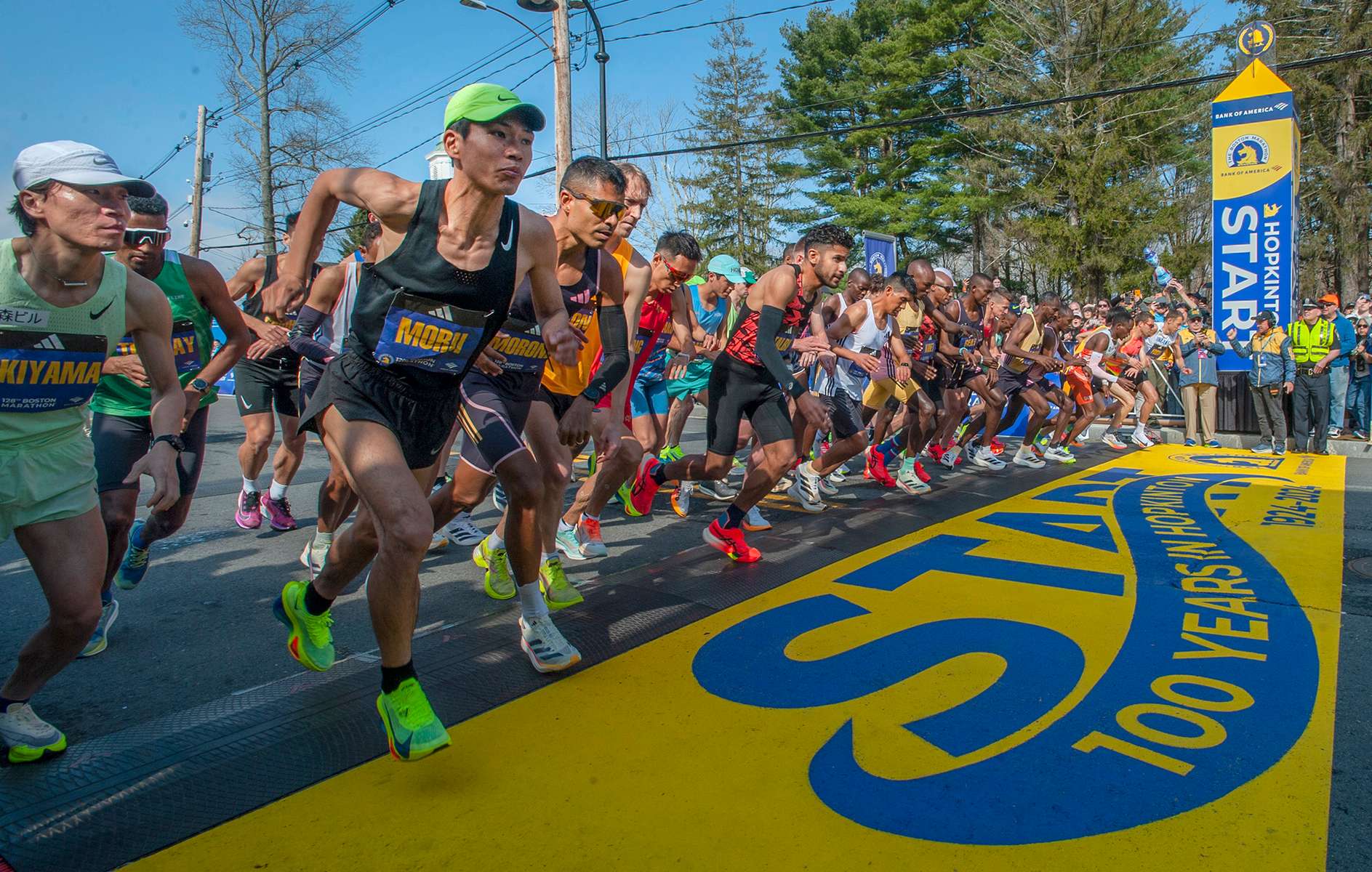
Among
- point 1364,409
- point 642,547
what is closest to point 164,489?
point 642,547

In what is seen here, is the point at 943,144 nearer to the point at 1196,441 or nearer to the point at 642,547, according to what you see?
the point at 1196,441

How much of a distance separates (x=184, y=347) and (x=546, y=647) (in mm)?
2389

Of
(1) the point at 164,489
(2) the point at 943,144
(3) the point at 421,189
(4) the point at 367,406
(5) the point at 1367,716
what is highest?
(2) the point at 943,144

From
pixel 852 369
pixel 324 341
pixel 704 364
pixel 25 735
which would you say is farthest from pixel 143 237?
pixel 704 364

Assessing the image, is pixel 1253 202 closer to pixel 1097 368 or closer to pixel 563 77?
pixel 1097 368

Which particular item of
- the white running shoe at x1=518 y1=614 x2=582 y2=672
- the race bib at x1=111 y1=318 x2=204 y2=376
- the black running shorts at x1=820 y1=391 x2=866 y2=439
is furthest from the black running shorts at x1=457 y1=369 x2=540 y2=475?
the black running shorts at x1=820 y1=391 x2=866 y2=439

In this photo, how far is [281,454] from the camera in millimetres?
6137

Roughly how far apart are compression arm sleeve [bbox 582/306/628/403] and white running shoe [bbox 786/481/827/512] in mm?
3290

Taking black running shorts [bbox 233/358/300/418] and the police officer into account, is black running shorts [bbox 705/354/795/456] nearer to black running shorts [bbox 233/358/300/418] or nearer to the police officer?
black running shorts [bbox 233/358/300/418]

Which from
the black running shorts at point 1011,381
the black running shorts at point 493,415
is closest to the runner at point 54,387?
the black running shorts at point 493,415

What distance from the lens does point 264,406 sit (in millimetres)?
6004

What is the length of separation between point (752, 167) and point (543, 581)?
35.8 meters

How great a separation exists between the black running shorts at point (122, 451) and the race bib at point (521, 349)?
1.47 m

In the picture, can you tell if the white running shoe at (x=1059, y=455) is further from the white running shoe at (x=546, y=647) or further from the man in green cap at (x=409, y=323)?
the man in green cap at (x=409, y=323)
